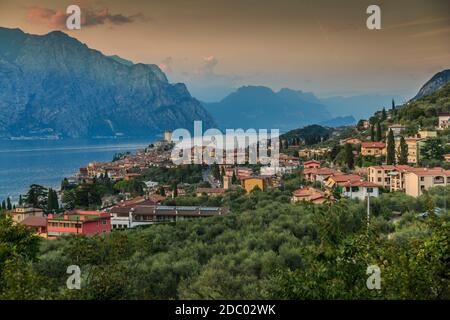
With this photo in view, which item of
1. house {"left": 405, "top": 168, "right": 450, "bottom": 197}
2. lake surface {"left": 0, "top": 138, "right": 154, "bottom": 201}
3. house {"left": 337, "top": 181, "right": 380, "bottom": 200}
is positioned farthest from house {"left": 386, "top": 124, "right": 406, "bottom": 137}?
lake surface {"left": 0, "top": 138, "right": 154, "bottom": 201}

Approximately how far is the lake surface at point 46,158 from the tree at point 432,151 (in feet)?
46.9

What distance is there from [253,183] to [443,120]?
25.2 feet

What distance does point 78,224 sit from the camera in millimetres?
9977

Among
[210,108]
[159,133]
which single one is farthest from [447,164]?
[159,133]

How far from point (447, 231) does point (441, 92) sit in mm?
21113

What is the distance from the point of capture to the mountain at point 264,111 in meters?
13.7

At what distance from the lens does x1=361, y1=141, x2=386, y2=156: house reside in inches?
579

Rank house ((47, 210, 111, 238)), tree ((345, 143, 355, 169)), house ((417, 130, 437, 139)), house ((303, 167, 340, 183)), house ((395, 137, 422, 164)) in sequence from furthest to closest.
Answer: house ((417, 130, 437, 139))
tree ((345, 143, 355, 169))
house ((395, 137, 422, 164))
house ((303, 167, 340, 183))
house ((47, 210, 111, 238))

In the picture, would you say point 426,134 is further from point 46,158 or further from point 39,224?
point 46,158

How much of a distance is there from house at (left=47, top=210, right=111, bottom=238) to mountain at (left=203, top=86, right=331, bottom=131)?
15.5 feet

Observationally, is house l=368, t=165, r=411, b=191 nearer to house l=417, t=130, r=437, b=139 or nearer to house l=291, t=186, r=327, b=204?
house l=291, t=186, r=327, b=204

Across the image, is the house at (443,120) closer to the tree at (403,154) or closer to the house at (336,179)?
the tree at (403,154)

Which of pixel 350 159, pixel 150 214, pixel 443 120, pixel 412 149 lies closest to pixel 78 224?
pixel 150 214

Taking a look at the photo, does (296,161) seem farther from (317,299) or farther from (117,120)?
(117,120)
